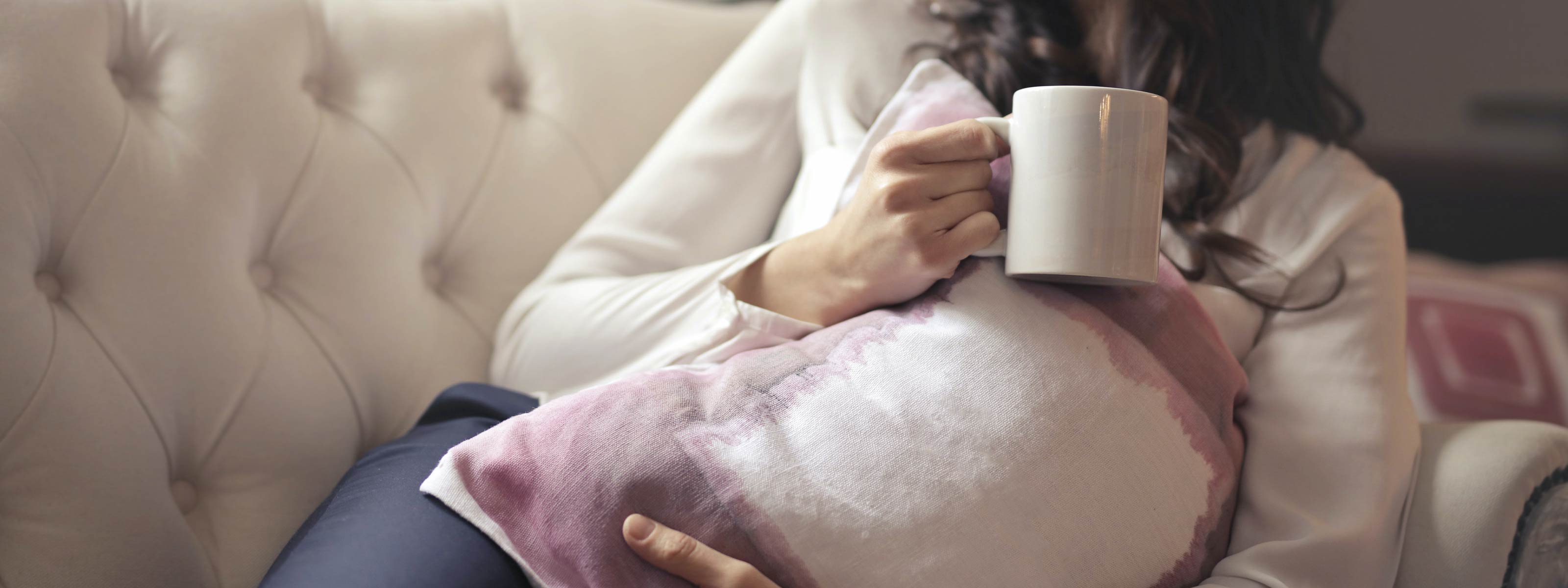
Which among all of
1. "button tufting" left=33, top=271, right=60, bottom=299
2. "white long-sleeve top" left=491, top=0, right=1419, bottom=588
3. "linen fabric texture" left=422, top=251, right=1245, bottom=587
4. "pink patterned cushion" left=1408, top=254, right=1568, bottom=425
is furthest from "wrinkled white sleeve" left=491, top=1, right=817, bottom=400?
"pink patterned cushion" left=1408, top=254, right=1568, bottom=425

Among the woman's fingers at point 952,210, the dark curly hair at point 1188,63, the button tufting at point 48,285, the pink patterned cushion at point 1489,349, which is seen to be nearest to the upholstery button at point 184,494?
the button tufting at point 48,285

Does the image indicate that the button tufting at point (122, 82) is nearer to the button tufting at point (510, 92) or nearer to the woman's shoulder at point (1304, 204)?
the button tufting at point (510, 92)

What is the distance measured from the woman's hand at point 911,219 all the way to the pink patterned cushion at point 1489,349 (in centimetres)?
99

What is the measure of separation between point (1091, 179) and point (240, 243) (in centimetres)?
62

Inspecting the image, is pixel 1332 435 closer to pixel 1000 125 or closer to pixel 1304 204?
pixel 1304 204

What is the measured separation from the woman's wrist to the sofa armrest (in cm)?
42

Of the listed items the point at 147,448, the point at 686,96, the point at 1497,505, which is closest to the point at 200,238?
the point at 147,448

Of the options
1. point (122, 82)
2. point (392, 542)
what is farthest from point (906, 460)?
point (122, 82)

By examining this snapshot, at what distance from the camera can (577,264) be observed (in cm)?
77

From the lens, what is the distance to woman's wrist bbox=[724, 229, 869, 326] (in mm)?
573

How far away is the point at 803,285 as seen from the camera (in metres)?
0.60

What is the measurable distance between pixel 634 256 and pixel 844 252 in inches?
10.3

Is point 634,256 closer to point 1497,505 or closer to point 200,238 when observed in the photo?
point 200,238

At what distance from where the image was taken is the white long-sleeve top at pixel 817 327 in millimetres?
593
